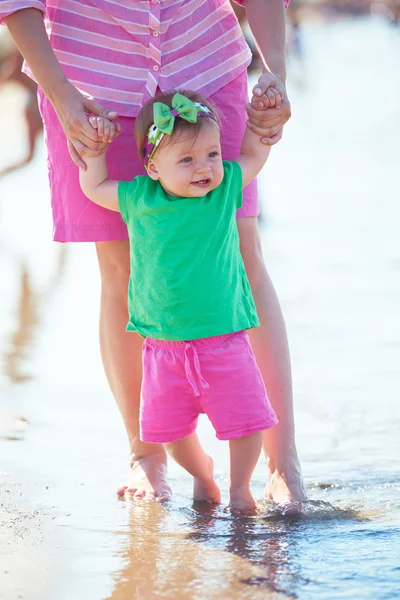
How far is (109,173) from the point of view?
9.82ft

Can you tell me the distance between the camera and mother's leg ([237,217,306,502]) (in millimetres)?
3012

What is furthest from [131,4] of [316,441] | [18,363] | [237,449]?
[18,363]

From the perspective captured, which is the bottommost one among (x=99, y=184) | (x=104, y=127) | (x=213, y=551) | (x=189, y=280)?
(x=213, y=551)

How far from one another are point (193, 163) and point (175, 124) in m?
0.10

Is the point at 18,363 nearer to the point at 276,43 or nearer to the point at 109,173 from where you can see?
the point at 109,173

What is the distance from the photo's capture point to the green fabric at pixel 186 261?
2.74 m

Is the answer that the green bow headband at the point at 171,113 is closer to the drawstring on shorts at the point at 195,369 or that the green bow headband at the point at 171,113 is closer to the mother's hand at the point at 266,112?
the mother's hand at the point at 266,112

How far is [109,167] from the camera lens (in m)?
2.99

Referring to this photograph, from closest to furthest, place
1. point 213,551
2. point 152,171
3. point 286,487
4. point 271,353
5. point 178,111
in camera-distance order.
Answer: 1. point 213,551
2. point 178,111
3. point 152,171
4. point 286,487
5. point 271,353

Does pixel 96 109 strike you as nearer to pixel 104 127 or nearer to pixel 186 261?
pixel 104 127

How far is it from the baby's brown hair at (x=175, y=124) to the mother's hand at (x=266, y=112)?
0.33ft

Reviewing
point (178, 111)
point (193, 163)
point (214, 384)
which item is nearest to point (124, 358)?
point (214, 384)

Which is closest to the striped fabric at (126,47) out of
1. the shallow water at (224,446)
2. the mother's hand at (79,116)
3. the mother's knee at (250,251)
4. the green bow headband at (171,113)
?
the mother's hand at (79,116)

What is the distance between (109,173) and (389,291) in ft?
8.71
